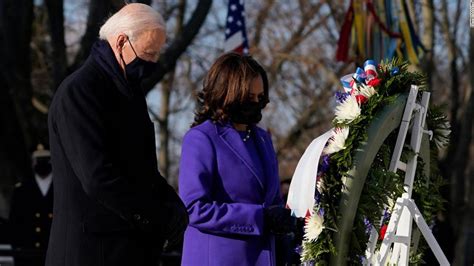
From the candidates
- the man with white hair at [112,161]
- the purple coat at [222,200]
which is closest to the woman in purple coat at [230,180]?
the purple coat at [222,200]

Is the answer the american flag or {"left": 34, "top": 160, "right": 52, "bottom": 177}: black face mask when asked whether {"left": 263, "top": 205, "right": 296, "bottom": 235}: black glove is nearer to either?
{"left": 34, "top": 160, "right": 52, "bottom": 177}: black face mask

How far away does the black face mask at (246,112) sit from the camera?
4578mm

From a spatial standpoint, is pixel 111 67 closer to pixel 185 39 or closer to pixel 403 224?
pixel 403 224

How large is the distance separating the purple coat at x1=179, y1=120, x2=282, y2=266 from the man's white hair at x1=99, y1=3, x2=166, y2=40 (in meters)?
0.85

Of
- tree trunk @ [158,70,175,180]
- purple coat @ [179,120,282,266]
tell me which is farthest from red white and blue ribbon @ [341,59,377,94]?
tree trunk @ [158,70,175,180]

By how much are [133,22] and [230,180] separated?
1.01 m

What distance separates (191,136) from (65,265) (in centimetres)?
109

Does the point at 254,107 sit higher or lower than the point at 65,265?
higher

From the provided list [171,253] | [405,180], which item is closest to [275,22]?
[171,253]

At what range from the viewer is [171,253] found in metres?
10.1

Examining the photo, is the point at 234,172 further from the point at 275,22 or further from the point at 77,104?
the point at 275,22

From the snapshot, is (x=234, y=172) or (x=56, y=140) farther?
(x=234, y=172)

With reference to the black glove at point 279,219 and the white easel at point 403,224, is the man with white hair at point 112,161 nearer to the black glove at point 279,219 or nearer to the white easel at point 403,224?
the black glove at point 279,219

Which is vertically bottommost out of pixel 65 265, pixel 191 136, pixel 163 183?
pixel 65 265
